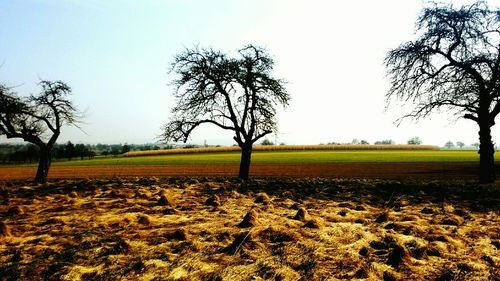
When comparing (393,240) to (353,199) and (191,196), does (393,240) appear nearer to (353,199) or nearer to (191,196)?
(353,199)

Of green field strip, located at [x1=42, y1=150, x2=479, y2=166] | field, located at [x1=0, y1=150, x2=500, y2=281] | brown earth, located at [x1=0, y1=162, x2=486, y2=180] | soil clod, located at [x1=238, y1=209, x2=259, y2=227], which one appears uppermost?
soil clod, located at [x1=238, y1=209, x2=259, y2=227]

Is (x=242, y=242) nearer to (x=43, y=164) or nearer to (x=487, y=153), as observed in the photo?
(x=487, y=153)

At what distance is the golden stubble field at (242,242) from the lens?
399cm

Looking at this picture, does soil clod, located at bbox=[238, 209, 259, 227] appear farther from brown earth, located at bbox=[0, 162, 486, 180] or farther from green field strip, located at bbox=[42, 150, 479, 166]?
green field strip, located at bbox=[42, 150, 479, 166]

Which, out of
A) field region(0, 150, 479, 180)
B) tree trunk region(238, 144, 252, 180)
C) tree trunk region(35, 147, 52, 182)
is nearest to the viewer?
tree trunk region(35, 147, 52, 182)

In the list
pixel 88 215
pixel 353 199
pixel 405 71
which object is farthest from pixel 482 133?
pixel 88 215

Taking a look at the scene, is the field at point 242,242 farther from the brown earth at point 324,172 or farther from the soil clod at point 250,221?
the brown earth at point 324,172

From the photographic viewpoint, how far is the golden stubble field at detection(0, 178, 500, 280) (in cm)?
399

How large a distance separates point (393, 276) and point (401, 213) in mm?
3969

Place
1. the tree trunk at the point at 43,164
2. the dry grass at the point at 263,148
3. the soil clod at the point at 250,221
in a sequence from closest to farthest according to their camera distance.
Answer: the soil clod at the point at 250,221 < the tree trunk at the point at 43,164 < the dry grass at the point at 263,148

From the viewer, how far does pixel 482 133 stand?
1669 centimetres

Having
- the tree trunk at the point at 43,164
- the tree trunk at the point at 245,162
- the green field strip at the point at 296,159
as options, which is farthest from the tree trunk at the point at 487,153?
the green field strip at the point at 296,159

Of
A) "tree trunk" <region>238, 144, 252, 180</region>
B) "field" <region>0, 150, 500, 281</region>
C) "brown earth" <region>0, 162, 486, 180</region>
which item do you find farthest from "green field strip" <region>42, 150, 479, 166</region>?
"field" <region>0, 150, 500, 281</region>

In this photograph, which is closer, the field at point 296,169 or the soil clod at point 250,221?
the soil clod at point 250,221
